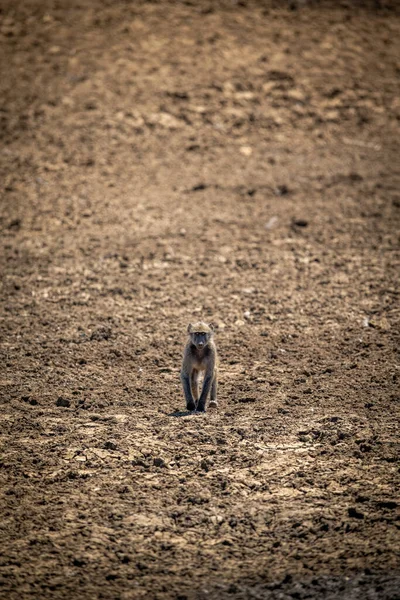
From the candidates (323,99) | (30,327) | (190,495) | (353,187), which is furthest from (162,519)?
(323,99)

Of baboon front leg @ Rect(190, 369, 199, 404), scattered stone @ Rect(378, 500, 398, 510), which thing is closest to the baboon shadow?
baboon front leg @ Rect(190, 369, 199, 404)

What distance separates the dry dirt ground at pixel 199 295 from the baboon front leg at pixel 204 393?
0.18 m

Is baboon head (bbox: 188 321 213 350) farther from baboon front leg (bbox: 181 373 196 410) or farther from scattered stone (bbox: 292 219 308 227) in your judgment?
scattered stone (bbox: 292 219 308 227)

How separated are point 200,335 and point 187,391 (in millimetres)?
687

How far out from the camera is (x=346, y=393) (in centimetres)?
836

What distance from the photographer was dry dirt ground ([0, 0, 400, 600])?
20.1 feet

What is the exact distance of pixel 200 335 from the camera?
7.71 metres

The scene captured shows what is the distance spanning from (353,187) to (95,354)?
7.27m

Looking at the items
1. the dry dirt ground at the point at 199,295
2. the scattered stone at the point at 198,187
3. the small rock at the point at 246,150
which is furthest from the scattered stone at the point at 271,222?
the small rock at the point at 246,150

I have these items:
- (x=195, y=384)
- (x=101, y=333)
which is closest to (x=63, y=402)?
(x=195, y=384)

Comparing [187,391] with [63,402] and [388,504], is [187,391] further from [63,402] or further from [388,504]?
[388,504]

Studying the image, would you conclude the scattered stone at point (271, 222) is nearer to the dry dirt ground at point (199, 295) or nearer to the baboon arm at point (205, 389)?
the dry dirt ground at point (199, 295)

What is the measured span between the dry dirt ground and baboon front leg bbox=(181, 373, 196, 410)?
0.69ft

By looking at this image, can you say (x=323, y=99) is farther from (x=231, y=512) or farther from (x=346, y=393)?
(x=231, y=512)
